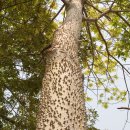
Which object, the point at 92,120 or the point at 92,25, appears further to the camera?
the point at 92,25

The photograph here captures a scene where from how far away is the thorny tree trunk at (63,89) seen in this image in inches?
132

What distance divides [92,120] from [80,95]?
422 cm

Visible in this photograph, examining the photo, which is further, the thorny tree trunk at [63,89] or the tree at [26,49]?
the tree at [26,49]

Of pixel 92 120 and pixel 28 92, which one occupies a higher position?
pixel 28 92

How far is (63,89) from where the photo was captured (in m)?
3.66

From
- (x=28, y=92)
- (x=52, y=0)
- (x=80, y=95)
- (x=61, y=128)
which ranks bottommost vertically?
(x=61, y=128)

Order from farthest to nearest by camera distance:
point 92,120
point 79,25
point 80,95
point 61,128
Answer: point 92,120 < point 79,25 < point 80,95 < point 61,128

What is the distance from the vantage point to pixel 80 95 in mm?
3777

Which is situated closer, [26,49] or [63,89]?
[63,89]

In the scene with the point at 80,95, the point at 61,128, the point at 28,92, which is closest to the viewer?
the point at 61,128

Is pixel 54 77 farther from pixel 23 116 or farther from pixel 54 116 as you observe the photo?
pixel 23 116

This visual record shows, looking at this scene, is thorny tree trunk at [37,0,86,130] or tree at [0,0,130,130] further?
tree at [0,0,130,130]

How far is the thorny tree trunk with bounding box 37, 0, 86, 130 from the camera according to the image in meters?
3.35

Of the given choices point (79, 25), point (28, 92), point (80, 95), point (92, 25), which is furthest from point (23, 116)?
point (92, 25)
